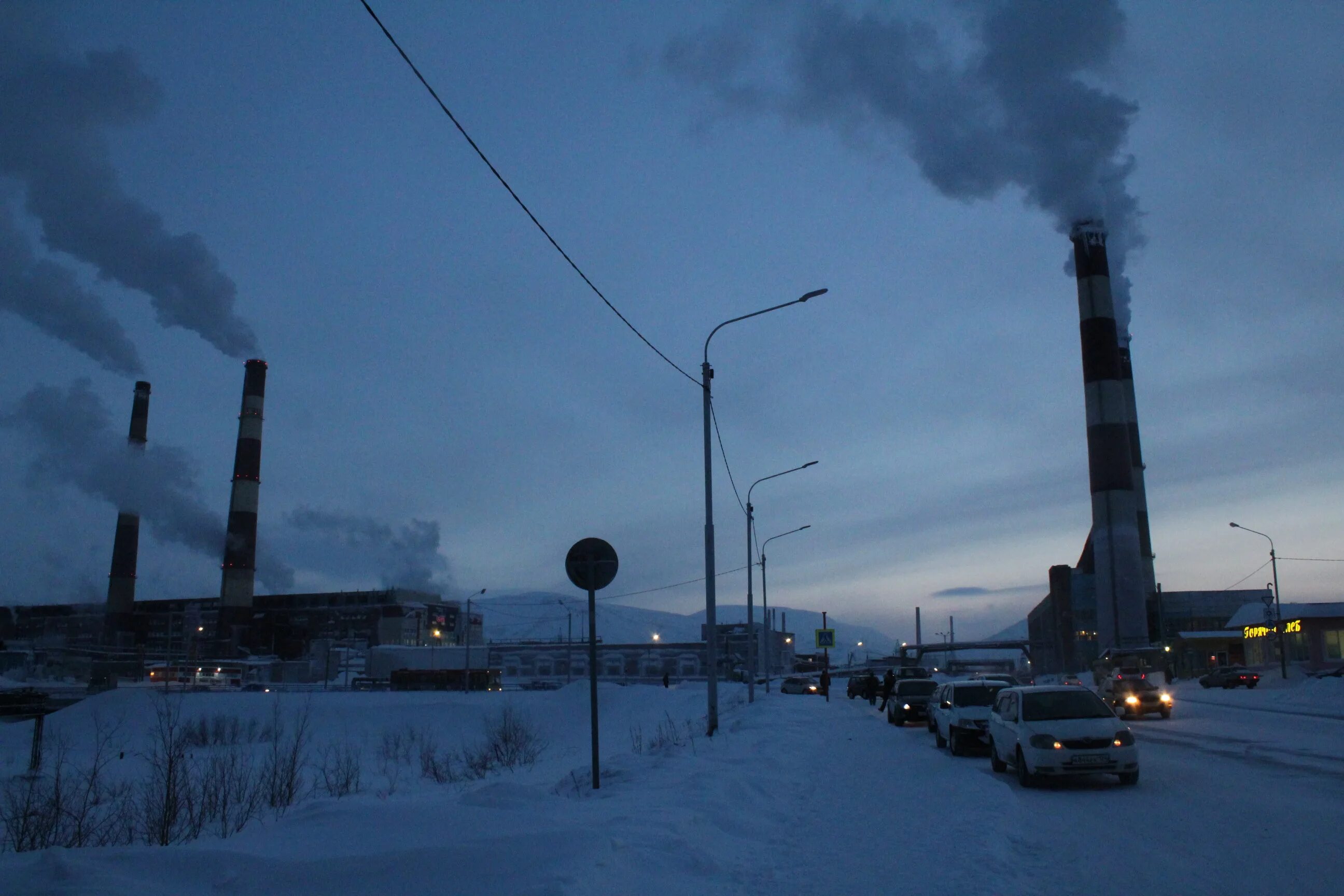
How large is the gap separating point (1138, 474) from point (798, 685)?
1490 inches

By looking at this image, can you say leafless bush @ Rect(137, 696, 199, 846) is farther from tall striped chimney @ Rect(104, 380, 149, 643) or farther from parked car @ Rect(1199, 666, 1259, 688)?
tall striped chimney @ Rect(104, 380, 149, 643)

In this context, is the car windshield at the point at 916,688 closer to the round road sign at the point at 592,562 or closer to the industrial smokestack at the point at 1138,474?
the round road sign at the point at 592,562

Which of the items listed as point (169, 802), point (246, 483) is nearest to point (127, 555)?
point (246, 483)

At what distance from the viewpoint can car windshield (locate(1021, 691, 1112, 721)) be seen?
13.4 metres

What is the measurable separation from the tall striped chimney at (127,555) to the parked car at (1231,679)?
7996 cm

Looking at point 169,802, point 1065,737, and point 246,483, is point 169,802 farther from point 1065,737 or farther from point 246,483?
point 246,483

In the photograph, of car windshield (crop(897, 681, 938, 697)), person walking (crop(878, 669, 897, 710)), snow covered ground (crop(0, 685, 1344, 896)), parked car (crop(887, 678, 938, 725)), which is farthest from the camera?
person walking (crop(878, 669, 897, 710))

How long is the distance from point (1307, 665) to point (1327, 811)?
213ft

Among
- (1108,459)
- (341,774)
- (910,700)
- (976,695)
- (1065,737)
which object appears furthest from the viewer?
(1108,459)

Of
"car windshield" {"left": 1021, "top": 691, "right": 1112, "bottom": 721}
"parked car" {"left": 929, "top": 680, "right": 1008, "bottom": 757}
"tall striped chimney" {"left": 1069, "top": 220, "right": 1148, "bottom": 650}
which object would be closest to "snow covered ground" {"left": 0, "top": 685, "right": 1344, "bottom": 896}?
"parked car" {"left": 929, "top": 680, "right": 1008, "bottom": 757}

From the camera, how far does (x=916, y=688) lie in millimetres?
28734

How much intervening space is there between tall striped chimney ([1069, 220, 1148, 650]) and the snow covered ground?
48870 mm

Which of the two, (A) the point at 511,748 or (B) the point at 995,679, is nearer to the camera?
(B) the point at 995,679

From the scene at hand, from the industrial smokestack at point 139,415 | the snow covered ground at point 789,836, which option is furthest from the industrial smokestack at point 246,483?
the snow covered ground at point 789,836
